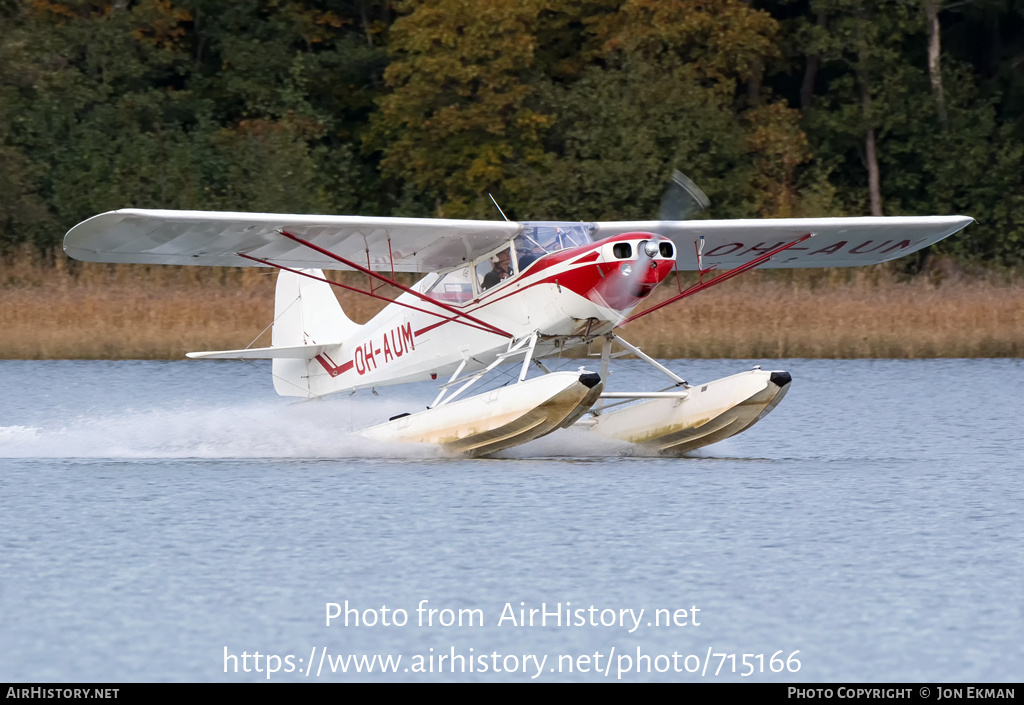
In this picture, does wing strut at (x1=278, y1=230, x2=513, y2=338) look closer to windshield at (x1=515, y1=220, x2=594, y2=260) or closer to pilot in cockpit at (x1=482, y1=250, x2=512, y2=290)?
pilot in cockpit at (x1=482, y1=250, x2=512, y2=290)

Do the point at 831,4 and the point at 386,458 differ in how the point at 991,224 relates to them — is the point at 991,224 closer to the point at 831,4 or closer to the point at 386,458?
the point at 831,4

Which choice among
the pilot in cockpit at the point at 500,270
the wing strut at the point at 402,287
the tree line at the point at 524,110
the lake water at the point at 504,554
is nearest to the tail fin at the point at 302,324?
the lake water at the point at 504,554

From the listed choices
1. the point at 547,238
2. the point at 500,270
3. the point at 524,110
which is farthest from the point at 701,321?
the point at 524,110

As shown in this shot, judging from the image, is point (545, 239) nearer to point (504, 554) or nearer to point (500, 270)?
point (500, 270)

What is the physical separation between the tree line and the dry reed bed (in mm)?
7066

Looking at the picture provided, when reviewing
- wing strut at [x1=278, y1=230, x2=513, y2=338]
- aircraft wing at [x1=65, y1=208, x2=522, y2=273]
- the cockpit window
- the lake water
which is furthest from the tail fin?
the cockpit window

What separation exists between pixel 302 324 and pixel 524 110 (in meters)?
17.0

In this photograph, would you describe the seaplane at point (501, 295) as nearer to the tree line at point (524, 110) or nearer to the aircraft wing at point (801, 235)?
the aircraft wing at point (801, 235)

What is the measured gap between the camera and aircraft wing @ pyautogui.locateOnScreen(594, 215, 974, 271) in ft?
43.9

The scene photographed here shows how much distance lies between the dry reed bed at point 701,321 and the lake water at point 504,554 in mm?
5401

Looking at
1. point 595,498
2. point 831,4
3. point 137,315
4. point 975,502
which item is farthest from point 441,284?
point 831,4

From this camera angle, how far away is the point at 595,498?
10852mm

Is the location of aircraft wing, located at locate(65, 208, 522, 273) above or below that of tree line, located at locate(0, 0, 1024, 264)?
below
